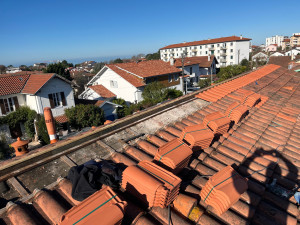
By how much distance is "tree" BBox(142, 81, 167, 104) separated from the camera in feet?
90.9

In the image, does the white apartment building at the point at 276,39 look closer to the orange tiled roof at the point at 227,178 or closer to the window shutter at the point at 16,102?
the window shutter at the point at 16,102

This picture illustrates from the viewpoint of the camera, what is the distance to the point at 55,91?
23.6 m

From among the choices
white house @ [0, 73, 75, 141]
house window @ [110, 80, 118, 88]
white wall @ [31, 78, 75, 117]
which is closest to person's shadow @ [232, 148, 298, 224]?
white house @ [0, 73, 75, 141]

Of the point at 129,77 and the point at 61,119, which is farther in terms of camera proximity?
the point at 129,77

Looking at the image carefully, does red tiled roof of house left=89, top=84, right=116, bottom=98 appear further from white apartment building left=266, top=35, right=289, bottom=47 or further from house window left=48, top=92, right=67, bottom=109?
white apartment building left=266, top=35, right=289, bottom=47

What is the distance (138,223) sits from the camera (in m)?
2.62

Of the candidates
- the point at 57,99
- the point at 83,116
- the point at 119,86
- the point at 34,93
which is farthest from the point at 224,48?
the point at 34,93

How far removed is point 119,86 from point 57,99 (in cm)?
1057

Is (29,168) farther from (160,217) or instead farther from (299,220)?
(299,220)

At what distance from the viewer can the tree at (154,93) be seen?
90.9ft

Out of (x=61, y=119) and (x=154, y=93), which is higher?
(x=154, y=93)

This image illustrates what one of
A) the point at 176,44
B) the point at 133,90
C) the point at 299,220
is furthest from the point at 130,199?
the point at 176,44

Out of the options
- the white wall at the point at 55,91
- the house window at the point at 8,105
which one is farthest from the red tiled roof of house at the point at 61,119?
the house window at the point at 8,105

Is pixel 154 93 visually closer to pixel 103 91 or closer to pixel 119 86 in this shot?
pixel 119 86
